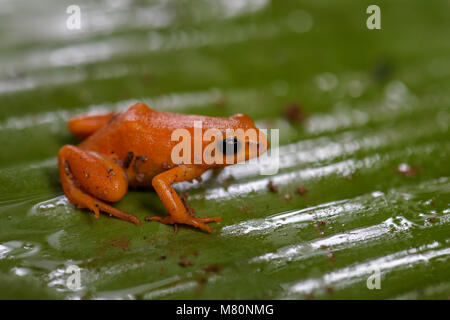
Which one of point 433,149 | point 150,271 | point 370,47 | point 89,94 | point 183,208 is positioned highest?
point 370,47

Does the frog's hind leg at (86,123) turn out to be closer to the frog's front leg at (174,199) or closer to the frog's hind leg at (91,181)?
the frog's hind leg at (91,181)

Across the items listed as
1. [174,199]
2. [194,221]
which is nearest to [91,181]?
[174,199]

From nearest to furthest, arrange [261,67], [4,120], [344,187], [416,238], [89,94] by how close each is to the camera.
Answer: [416,238] < [344,187] < [4,120] < [89,94] < [261,67]

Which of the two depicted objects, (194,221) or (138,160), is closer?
(194,221)

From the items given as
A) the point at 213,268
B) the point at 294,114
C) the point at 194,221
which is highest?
the point at 294,114

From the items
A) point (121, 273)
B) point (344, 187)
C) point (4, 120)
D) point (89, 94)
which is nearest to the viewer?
point (121, 273)

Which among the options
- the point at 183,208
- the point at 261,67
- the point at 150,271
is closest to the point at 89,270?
the point at 150,271

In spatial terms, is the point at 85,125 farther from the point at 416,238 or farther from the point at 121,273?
the point at 416,238

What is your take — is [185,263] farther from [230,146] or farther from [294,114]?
[294,114]
